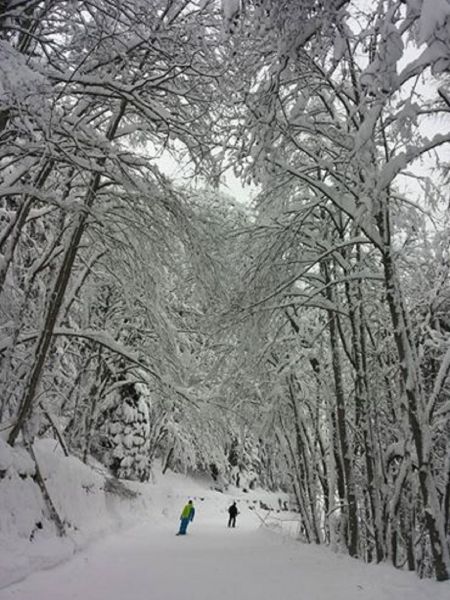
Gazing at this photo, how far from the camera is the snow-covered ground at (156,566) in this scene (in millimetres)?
5898

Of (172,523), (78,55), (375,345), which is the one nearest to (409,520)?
(375,345)

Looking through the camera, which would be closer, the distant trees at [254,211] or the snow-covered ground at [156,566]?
the distant trees at [254,211]

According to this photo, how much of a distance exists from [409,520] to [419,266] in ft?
14.8

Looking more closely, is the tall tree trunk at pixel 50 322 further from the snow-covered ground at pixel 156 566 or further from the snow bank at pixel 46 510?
the snow-covered ground at pixel 156 566

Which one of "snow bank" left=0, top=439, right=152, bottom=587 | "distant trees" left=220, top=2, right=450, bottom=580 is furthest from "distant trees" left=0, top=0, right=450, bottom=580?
"snow bank" left=0, top=439, right=152, bottom=587

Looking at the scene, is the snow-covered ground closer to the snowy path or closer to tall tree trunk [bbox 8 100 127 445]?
the snowy path

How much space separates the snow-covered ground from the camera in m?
5.90

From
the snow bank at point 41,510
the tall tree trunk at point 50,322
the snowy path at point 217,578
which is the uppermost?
the tall tree trunk at point 50,322

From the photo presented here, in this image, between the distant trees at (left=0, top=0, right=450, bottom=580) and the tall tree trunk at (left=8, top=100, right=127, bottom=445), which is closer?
the distant trees at (left=0, top=0, right=450, bottom=580)

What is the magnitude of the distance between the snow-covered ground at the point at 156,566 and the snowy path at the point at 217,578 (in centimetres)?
1

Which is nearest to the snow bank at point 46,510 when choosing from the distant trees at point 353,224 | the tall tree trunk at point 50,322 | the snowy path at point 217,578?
the snowy path at point 217,578

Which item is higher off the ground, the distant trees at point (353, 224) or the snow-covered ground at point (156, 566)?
the distant trees at point (353, 224)

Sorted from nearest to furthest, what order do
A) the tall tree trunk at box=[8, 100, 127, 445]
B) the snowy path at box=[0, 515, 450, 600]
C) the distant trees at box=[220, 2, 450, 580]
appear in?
the distant trees at box=[220, 2, 450, 580]
the snowy path at box=[0, 515, 450, 600]
the tall tree trunk at box=[8, 100, 127, 445]

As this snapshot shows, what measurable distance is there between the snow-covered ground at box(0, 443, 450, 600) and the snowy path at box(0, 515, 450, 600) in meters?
0.01
